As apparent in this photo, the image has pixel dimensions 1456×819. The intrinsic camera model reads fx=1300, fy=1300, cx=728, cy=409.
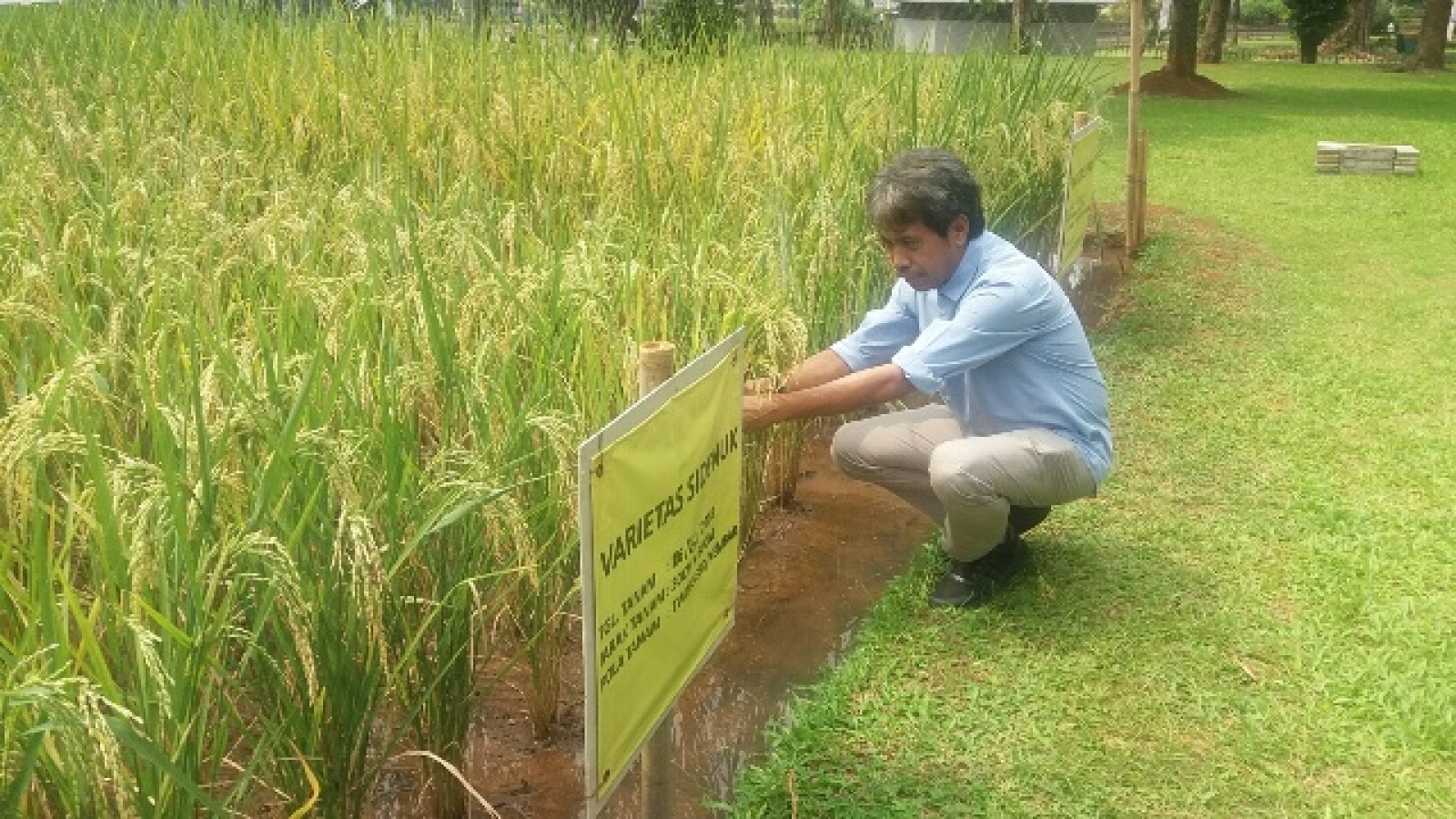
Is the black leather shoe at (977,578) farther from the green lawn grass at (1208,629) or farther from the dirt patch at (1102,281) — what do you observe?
the dirt patch at (1102,281)

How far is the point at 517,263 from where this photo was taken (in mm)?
3141

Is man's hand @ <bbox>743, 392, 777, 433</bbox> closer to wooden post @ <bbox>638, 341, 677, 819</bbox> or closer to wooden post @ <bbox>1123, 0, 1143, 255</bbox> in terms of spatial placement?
wooden post @ <bbox>638, 341, 677, 819</bbox>

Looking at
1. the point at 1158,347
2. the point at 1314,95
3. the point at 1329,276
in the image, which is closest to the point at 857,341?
the point at 1158,347

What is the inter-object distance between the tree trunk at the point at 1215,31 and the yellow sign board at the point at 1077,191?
1653 cm

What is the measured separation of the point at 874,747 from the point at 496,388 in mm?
1028

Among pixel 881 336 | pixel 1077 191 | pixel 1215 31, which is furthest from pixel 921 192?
pixel 1215 31

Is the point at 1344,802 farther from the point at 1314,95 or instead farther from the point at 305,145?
the point at 1314,95

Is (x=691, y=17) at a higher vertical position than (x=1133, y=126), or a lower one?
Result: higher

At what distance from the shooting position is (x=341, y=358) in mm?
2227

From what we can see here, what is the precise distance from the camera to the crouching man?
9.33 feet

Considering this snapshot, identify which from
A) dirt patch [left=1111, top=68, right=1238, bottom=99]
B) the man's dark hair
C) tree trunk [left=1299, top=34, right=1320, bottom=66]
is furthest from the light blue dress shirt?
tree trunk [left=1299, top=34, right=1320, bottom=66]

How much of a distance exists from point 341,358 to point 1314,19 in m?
24.2

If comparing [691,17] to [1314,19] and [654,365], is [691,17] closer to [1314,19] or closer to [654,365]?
[654,365]

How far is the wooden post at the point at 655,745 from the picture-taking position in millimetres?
1906
